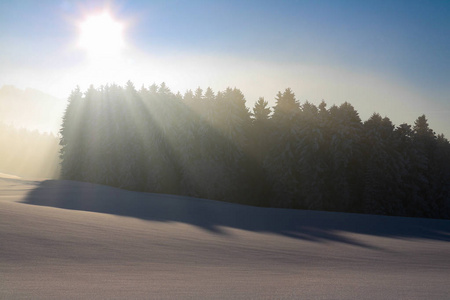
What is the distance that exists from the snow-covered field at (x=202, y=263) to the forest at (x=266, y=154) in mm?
23341

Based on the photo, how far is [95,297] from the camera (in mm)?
2723

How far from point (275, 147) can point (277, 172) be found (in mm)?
2857

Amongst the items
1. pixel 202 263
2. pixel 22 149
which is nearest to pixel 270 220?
pixel 202 263

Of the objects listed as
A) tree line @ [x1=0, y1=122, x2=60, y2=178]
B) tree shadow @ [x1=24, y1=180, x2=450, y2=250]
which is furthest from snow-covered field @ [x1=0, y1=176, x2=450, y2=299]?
tree line @ [x1=0, y1=122, x2=60, y2=178]

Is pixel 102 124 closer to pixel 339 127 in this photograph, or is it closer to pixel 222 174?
pixel 222 174

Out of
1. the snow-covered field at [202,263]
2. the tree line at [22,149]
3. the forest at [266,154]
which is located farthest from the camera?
the tree line at [22,149]

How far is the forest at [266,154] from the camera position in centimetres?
3066

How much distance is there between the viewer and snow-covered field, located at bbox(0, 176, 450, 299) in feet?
10.0

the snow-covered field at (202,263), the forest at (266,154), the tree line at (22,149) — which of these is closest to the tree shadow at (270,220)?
the snow-covered field at (202,263)

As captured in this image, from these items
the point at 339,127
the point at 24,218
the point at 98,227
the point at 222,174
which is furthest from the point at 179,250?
the point at 339,127

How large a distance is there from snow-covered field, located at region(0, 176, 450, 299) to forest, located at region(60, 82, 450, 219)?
23.3 meters

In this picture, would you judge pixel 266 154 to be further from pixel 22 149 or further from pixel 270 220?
pixel 22 149

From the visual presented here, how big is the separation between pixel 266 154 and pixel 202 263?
30.3 m

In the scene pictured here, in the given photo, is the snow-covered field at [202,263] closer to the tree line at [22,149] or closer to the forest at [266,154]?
the forest at [266,154]
